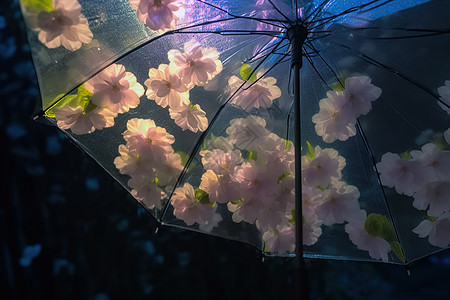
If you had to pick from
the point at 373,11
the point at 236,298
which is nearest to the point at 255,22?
the point at 373,11

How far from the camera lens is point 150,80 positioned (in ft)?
2.41

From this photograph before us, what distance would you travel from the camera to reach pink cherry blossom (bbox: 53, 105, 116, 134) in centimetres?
70

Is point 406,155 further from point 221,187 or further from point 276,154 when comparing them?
point 221,187

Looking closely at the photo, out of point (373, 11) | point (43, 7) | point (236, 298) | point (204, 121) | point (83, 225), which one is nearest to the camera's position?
point (43, 7)

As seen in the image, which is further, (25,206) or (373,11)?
(25,206)

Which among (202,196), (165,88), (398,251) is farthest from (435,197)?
(165,88)

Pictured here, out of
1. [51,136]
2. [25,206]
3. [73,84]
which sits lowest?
[73,84]

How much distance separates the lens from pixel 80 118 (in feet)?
2.35

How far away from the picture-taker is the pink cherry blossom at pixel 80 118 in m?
0.70

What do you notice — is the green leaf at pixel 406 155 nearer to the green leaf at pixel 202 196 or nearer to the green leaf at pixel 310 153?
the green leaf at pixel 310 153

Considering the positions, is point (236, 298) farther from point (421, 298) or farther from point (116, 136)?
point (116, 136)

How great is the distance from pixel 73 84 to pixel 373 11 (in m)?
0.62

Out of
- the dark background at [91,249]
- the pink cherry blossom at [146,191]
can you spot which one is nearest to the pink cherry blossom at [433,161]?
the pink cherry blossom at [146,191]

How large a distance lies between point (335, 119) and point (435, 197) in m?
0.28
